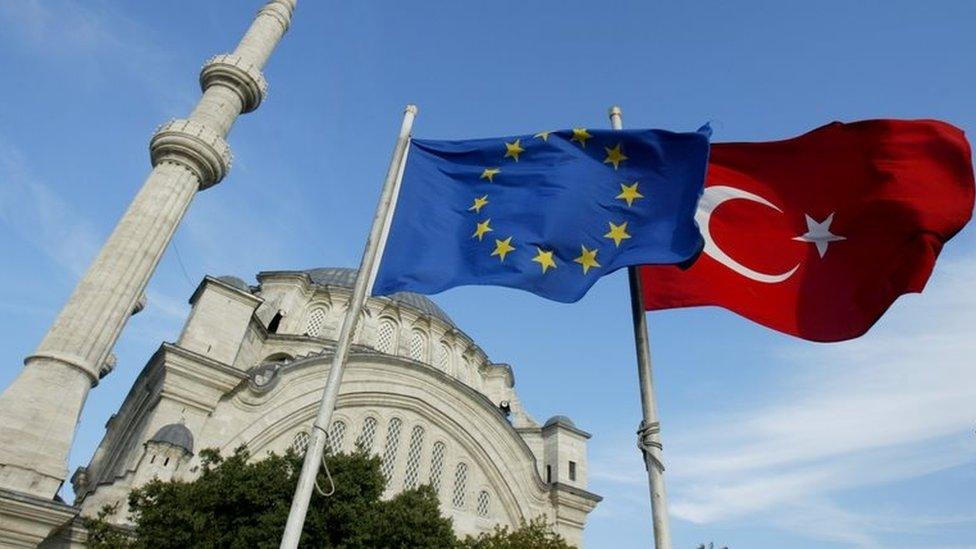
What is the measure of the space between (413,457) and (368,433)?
202 centimetres

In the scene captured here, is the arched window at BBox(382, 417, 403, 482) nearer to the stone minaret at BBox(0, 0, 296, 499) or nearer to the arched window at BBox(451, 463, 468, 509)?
the arched window at BBox(451, 463, 468, 509)

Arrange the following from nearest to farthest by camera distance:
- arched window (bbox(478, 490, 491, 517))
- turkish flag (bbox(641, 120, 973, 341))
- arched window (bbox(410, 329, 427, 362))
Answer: turkish flag (bbox(641, 120, 973, 341))
arched window (bbox(478, 490, 491, 517))
arched window (bbox(410, 329, 427, 362))

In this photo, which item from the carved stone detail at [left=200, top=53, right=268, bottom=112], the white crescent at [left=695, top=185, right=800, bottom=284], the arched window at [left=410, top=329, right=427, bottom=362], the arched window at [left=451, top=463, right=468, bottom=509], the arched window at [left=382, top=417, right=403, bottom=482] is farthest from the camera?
the arched window at [left=410, top=329, right=427, bottom=362]

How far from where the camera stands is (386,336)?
31766 mm

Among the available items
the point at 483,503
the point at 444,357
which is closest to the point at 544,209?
the point at 483,503

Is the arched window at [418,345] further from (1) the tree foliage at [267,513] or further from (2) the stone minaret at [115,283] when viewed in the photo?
(1) the tree foliage at [267,513]

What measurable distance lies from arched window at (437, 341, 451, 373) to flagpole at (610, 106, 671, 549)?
86.3 ft

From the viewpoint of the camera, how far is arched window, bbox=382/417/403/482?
23.4 meters

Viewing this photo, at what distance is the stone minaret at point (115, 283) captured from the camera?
46.3 ft

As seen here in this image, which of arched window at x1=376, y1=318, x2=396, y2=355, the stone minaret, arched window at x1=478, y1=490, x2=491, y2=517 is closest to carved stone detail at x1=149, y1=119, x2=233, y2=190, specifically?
the stone minaret

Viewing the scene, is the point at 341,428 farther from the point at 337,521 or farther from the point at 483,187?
the point at 483,187

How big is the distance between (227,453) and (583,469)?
15661mm

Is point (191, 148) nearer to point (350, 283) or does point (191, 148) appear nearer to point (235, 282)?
point (235, 282)

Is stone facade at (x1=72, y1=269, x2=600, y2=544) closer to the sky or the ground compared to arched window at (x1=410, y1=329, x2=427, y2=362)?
closer to the ground
